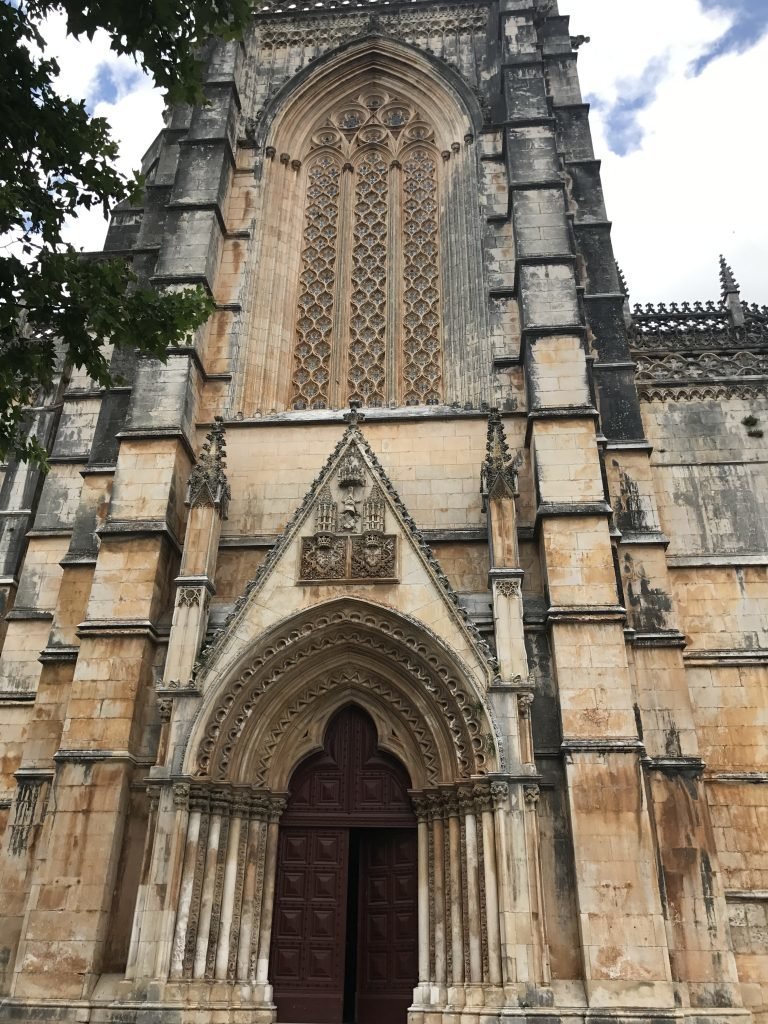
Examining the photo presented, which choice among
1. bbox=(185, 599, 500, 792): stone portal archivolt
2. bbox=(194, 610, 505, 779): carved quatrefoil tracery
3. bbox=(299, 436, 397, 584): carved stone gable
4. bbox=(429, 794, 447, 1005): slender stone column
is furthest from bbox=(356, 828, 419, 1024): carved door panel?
bbox=(299, 436, 397, 584): carved stone gable

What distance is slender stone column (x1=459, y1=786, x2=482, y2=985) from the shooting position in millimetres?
9883

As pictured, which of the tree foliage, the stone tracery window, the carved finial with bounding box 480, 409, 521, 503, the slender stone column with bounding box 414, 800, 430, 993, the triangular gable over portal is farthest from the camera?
the stone tracery window

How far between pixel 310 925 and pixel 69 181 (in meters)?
9.50

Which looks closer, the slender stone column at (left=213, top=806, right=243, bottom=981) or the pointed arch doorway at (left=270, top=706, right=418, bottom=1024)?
the slender stone column at (left=213, top=806, right=243, bottom=981)

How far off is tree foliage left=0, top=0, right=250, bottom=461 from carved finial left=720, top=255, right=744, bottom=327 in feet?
46.4

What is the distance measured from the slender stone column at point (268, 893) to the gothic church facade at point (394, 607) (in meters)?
0.05

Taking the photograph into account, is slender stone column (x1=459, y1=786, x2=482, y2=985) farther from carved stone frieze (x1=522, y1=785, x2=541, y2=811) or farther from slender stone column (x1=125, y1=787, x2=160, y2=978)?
slender stone column (x1=125, y1=787, x2=160, y2=978)

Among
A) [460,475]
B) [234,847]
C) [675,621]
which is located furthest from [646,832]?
[460,475]

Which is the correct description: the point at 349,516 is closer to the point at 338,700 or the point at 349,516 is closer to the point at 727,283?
the point at 338,700

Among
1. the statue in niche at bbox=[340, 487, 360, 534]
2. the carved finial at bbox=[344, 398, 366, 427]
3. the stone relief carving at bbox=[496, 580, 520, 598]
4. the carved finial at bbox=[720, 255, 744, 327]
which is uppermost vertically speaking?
the carved finial at bbox=[720, 255, 744, 327]

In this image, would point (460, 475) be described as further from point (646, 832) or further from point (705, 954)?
point (705, 954)

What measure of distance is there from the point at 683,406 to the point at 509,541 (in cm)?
754

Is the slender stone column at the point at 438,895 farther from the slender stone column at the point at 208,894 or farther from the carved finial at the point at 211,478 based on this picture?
the carved finial at the point at 211,478

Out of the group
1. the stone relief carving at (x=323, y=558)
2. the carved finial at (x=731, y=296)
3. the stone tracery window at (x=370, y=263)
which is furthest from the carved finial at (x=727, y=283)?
the stone relief carving at (x=323, y=558)
